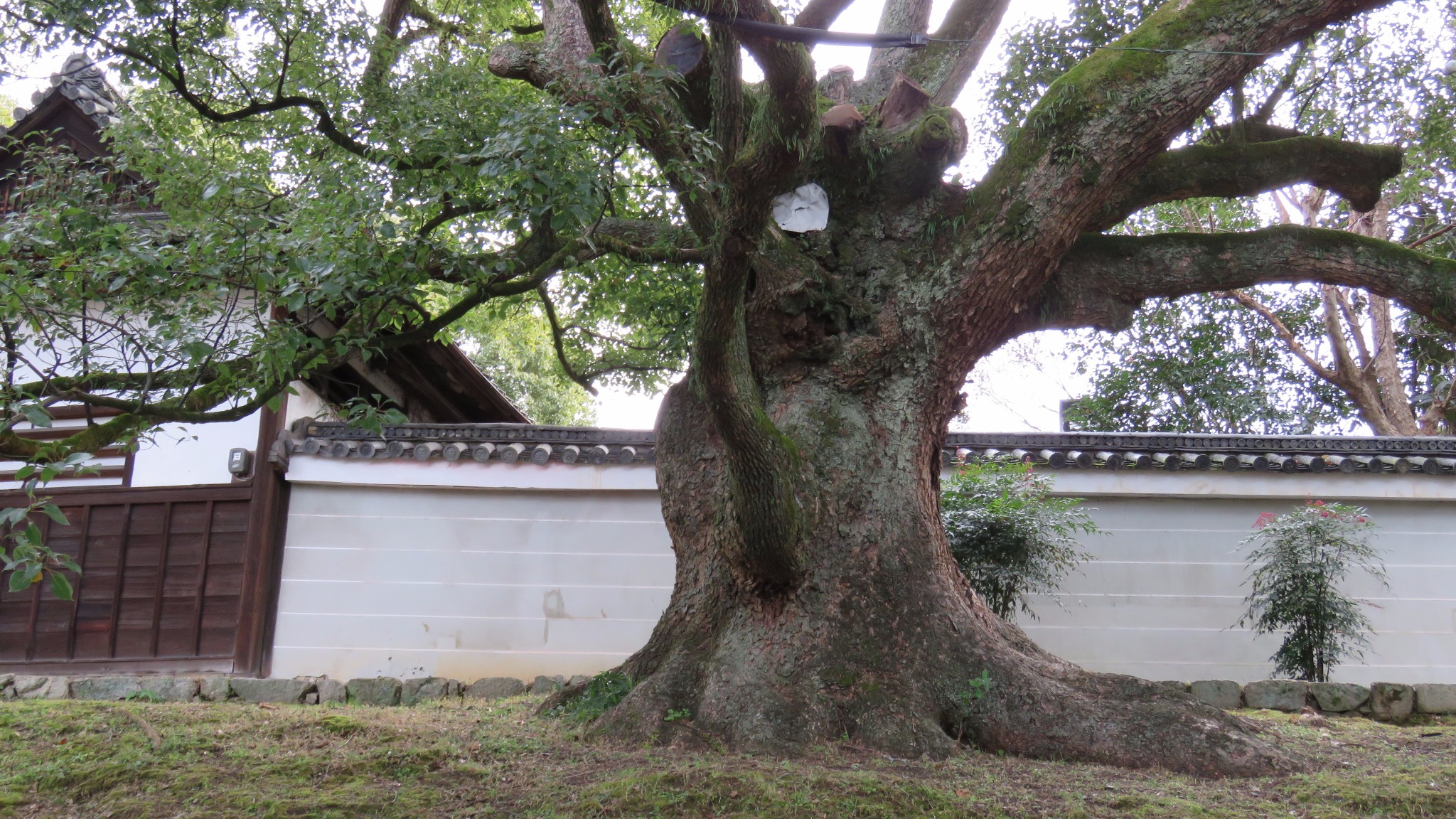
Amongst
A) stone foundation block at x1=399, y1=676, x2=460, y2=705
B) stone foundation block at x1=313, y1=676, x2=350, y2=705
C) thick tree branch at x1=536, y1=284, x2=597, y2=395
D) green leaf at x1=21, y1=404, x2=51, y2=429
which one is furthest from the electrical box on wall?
green leaf at x1=21, y1=404, x2=51, y2=429

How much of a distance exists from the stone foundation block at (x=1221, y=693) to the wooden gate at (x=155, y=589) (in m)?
6.94

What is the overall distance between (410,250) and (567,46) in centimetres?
236

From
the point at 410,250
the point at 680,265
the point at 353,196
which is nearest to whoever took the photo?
the point at 410,250

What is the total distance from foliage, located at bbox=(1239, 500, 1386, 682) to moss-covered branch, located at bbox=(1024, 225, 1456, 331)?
2389 millimetres

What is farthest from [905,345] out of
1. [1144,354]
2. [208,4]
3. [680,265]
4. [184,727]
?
[1144,354]

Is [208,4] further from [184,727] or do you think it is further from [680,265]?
[184,727]

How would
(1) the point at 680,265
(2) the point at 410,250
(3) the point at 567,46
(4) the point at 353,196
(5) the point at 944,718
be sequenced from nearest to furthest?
(2) the point at 410,250
(4) the point at 353,196
(5) the point at 944,718
(3) the point at 567,46
(1) the point at 680,265

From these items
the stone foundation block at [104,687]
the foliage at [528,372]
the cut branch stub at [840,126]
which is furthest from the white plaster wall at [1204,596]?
the foliage at [528,372]

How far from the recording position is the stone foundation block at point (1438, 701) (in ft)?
21.3

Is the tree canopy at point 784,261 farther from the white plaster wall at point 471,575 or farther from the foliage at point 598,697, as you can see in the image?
the white plaster wall at point 471,575

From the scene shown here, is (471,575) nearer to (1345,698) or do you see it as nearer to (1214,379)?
(1345,698)

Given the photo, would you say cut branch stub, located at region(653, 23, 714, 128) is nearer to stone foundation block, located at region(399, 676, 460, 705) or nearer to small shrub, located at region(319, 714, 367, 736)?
small shrub, located at region(319, 714, 367, 736)

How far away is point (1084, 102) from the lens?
4.67 metres

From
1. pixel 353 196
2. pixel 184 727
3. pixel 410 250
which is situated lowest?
pixel 184 727
